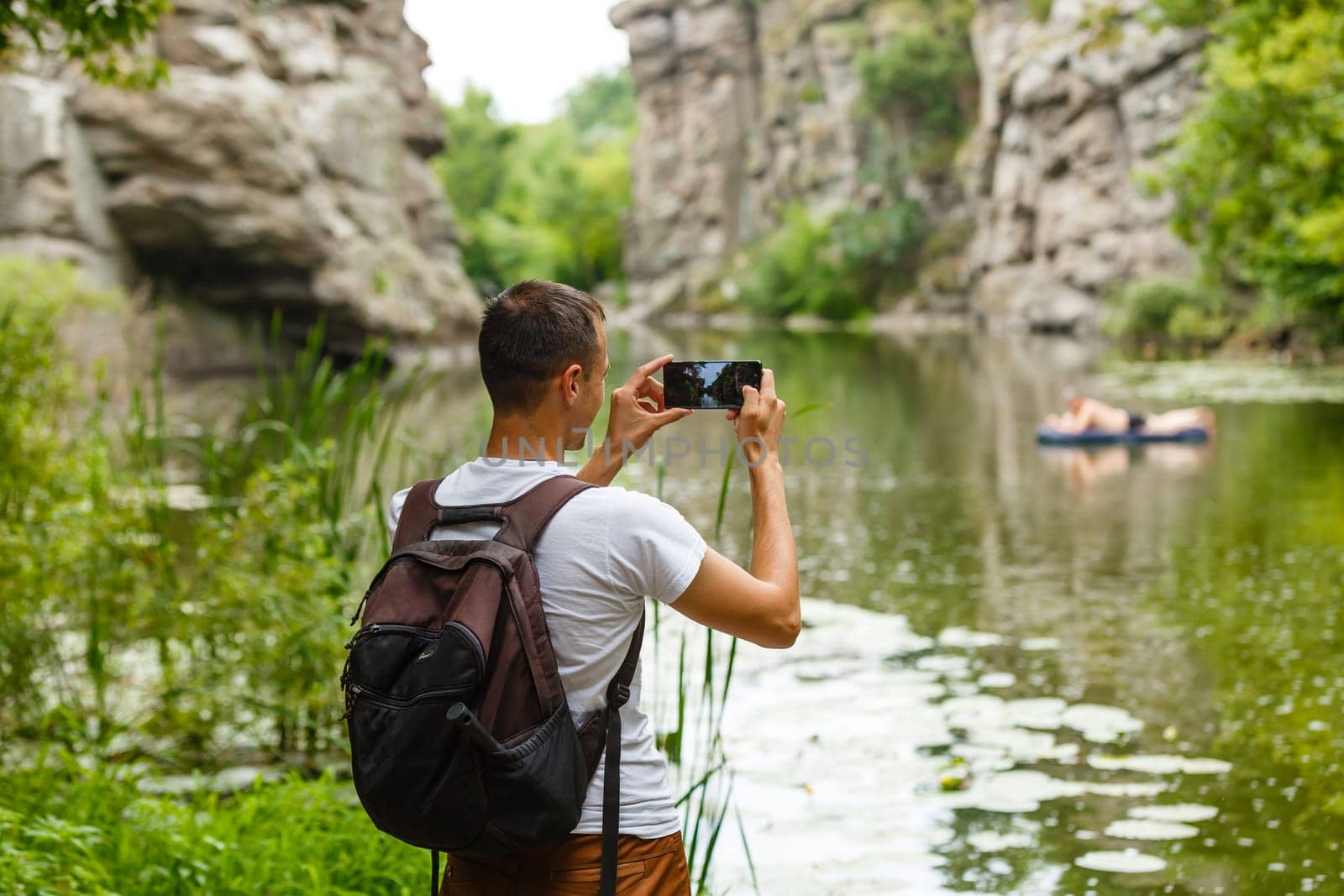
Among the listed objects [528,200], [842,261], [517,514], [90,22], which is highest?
[528,200]

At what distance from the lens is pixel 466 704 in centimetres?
188

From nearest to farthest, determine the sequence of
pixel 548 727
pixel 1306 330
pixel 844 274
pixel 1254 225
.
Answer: pixel 548 727 < pixel 1254 225 < pixel 1306 330 < pixel 844 274

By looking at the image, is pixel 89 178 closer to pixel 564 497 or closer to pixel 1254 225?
pixel 1254 225

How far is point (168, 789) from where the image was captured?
435cm

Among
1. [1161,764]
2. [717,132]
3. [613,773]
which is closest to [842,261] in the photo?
[717,132]

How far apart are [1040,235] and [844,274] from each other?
11.6 meters

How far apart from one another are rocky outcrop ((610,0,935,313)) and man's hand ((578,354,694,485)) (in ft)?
187

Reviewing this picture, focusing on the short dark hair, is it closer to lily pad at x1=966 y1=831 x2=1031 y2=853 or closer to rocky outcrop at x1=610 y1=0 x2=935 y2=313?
lily pad at x1=966 y1=831 x2=1031 y2=853

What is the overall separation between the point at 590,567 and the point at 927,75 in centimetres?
5367

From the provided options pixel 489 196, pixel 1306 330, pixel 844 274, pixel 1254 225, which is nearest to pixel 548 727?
pixel 1254 225

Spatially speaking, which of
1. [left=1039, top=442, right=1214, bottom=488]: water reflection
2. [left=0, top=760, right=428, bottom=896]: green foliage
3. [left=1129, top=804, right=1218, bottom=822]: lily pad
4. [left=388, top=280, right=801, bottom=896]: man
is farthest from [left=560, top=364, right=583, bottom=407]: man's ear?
[left=1039, top=442, right=1214, bottom=488]: water reflection

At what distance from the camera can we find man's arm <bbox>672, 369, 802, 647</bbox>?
2012mm

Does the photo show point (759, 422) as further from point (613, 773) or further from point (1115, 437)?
point (1115, 437)

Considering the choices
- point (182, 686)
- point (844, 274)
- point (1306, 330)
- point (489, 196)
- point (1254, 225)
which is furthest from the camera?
point (489, 196)
